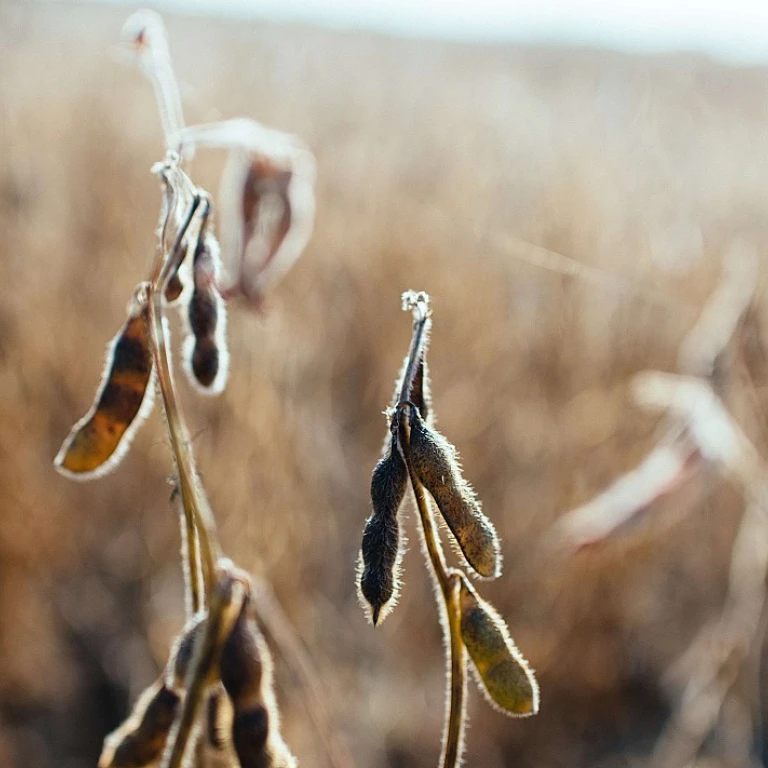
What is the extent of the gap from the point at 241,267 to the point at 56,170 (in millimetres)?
3016

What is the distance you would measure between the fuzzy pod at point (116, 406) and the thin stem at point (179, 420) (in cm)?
2

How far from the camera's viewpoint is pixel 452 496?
46cm

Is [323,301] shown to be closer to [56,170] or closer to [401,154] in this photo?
[56,170]

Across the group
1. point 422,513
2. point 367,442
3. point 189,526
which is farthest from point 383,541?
point 367,442

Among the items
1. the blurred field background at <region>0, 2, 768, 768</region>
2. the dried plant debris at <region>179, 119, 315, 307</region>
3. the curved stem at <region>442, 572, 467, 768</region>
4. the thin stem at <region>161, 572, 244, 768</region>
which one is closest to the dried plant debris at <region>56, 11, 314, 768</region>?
the thin stem at <region>161, 572, 244, 768</region>

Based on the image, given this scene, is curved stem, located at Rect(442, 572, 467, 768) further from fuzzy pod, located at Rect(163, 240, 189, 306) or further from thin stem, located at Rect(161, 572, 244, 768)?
fuzzy pod, located at Rect(163, 240, 189, 306)

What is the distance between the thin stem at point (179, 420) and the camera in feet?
1.69

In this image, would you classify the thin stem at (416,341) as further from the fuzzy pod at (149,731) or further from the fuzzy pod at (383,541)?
the fuzzy pod at (149,731)

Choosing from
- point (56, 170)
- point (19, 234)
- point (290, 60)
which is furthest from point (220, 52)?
point (19, 234)

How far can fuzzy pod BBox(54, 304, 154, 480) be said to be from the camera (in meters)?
0.56

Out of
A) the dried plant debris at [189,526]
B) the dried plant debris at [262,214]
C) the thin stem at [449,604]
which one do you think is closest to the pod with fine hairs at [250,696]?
the dried plant debris at [189,526]

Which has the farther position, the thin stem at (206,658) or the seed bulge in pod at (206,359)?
the seed bulge in pod at (206,359)

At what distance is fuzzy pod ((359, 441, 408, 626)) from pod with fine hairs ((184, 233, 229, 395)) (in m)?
A: 0.18

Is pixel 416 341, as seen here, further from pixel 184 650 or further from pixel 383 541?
pixel 184 650
